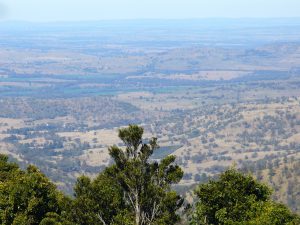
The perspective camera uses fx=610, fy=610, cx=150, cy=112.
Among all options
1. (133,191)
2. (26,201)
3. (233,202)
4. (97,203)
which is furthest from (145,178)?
(26,201)

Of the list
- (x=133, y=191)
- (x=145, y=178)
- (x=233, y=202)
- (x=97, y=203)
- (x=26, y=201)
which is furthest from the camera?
(x=233, y=202)

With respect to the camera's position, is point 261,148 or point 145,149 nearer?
point 145,149

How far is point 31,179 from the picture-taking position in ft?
96.7

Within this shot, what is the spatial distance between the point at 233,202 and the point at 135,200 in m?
6.39

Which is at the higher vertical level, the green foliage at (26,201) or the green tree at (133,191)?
the green tree at (133,191)

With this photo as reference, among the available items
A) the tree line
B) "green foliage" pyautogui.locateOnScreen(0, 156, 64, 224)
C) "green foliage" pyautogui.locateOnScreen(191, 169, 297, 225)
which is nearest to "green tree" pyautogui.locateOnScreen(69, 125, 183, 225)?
the tree line

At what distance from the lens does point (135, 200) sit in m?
24.9

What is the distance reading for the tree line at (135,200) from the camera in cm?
2448

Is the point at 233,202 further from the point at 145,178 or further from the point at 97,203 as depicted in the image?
the point at 97,203

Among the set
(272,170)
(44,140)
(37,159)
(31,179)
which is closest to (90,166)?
(37,159)

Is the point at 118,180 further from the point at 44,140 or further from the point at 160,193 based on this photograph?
the point at 44,140

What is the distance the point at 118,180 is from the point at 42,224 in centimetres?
426

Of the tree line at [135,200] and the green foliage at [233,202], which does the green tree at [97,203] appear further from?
the green foliage at [233,202]

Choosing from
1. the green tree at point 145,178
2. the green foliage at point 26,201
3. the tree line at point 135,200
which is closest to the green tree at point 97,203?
the tree line at point 135,200
